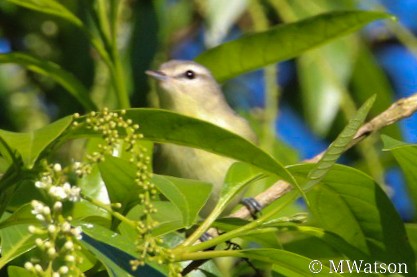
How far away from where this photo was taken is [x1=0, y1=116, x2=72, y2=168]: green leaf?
176cm

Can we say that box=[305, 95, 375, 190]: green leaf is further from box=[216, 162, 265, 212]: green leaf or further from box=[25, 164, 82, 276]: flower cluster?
box=[25, 164, 82, 276]: flower cluster

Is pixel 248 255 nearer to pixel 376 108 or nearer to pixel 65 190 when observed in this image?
pixel 65 190

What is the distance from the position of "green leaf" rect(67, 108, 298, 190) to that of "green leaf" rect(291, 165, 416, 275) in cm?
16

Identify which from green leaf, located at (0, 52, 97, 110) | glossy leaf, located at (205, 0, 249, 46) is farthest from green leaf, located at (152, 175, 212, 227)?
glossy leaf, located at (205, 0, 249, 46)

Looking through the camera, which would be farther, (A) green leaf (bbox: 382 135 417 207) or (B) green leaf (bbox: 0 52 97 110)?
(B) green leaf (bbox: 0 52 97 110)

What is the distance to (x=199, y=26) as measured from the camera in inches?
182

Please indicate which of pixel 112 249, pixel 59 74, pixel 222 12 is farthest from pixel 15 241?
pixel 222 12

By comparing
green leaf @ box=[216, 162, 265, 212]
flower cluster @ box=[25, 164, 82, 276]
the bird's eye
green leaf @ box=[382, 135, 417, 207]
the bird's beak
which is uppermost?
the bird's eye

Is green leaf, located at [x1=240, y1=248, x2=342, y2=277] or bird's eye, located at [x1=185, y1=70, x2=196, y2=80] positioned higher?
bird's eye, located at [x1=185, y1=70, x2=196, y2=80]

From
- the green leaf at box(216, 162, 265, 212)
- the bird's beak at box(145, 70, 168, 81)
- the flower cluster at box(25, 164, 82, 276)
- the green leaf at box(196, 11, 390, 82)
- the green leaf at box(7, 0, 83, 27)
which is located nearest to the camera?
the flower cluster at box(25, 164, 82, 276)

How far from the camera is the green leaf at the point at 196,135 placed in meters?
1.83

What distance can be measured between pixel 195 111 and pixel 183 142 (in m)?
2.46

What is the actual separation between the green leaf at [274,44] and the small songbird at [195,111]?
456mm

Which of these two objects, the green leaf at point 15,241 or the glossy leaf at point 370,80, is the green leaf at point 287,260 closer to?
the green leaf at point 15,241
